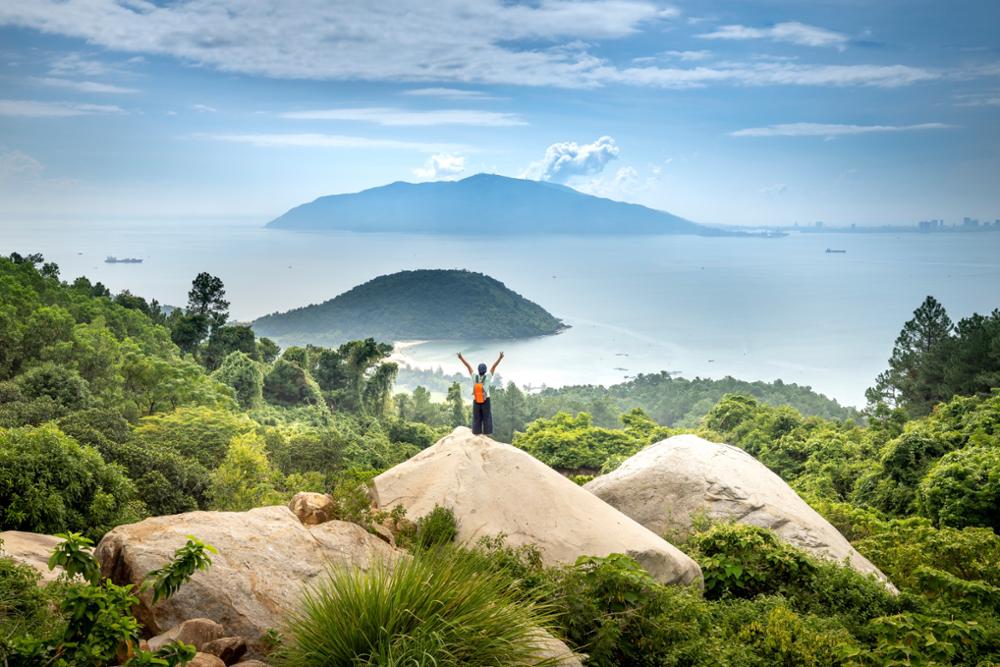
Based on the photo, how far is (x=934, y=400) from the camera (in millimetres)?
32188

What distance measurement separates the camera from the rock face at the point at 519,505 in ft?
25.3

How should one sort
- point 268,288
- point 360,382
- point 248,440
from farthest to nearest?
point 268,288 → point 360,382 → point 248,440

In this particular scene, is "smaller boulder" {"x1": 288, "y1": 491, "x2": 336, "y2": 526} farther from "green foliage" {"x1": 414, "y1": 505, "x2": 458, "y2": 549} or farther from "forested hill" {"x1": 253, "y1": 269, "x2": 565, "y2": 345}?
"forested hill" {"x1": 253, "y1": 269, "x2": 565, "y2": 345}

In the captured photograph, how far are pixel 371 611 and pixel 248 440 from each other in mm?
19950

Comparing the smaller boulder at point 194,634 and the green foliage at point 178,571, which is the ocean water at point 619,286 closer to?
the smaller boulder at point 194,634

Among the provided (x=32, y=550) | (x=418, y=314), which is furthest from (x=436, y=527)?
(x=418, y=314)

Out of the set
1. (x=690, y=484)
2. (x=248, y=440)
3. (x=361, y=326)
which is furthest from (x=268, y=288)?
(x=690, y=484)

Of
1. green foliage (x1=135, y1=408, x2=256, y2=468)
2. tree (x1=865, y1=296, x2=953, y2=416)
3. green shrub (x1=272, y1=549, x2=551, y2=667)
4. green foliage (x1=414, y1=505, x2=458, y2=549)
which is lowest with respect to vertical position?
green foliage (x1=135, y1=408, x2=256, y2=468)

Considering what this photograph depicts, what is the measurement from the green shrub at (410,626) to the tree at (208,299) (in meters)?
58.5

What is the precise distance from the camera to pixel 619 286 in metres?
155

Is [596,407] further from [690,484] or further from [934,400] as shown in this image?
[690,484]

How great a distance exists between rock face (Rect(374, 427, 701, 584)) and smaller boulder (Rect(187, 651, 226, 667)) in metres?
2.97

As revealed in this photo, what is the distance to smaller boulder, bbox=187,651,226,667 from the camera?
15.8 feet

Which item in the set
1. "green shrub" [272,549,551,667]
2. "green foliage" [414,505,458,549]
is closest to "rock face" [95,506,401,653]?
"green shrub" [272,549,551,667]
